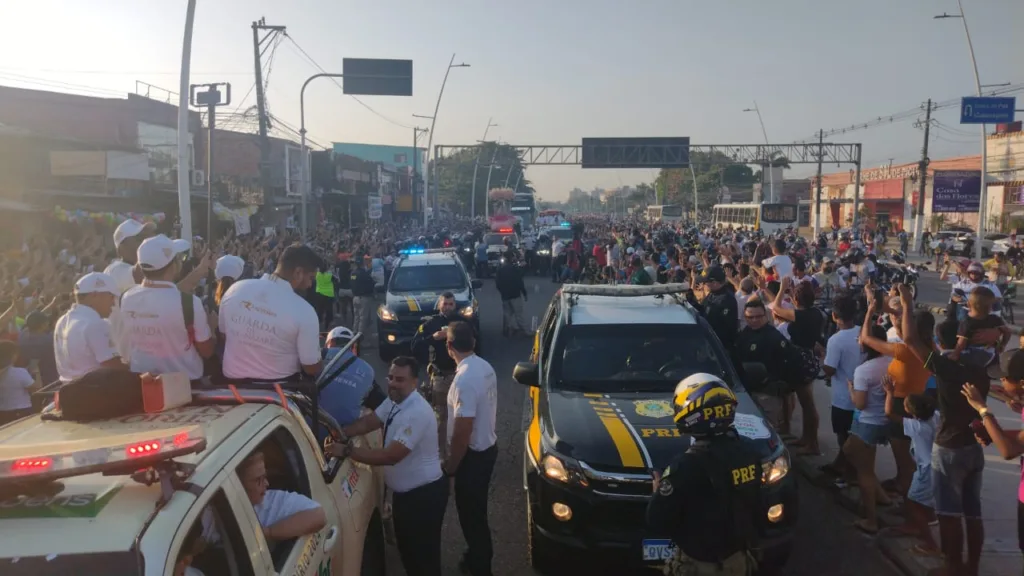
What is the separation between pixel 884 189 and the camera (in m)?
66.2

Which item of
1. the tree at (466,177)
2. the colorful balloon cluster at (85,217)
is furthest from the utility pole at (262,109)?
the tree at (466,177)

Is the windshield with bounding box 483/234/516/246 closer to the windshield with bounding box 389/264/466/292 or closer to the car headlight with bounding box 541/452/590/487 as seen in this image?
the windshield with bounding box 389/264/466/292

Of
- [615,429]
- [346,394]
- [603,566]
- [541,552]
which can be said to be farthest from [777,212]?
[346,394]

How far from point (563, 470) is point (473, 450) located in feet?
1.97

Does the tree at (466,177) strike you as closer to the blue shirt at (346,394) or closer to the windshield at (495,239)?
the windshield at (495,239)

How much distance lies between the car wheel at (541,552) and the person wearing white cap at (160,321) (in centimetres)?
243

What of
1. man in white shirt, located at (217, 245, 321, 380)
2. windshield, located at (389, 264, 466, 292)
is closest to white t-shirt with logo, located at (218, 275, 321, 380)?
man in white shirt, located at (217, 245, 321, 380)

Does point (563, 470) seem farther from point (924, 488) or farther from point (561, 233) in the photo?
point (561, 233)

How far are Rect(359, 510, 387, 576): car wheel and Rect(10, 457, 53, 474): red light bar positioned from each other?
A: 83.5 inches

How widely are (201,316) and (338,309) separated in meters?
13.7

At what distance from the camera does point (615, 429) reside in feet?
17.7

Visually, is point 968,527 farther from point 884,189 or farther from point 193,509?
point 884,189

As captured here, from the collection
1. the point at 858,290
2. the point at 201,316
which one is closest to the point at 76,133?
the point at 858,290

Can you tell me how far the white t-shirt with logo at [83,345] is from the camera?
16.0 feet
